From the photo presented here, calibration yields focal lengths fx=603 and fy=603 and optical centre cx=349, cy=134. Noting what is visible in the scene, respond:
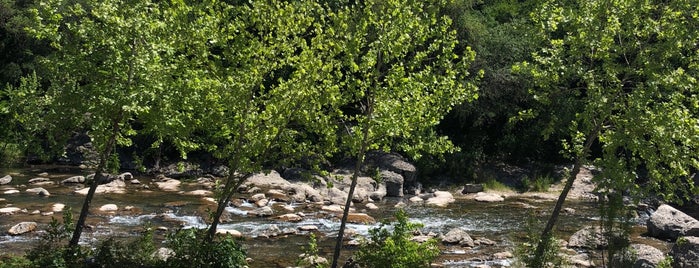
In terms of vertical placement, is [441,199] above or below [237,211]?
above

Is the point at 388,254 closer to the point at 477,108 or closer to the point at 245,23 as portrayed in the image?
the point at 245,23

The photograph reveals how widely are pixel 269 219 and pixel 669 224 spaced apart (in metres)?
13.1

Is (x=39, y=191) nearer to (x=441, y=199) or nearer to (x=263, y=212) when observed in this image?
(x=263, y=212)

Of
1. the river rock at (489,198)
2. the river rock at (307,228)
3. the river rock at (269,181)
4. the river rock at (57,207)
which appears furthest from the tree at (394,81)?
the river rock at (489,198)

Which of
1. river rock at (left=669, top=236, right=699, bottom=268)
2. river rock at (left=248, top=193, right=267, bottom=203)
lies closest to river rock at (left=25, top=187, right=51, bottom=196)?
river rock at (left=248, top=193, right=267, bottom=203)

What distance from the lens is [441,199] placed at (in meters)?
27.7

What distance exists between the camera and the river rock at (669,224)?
1891 cm

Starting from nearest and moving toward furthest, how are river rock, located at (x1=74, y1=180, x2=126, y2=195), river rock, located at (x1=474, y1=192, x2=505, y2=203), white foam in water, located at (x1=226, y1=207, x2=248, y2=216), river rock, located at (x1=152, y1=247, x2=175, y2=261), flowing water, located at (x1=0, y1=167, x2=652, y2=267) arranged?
river rock, located at (x1=152, y1=247, x2=175, y2=261) < flowing water, located at (x1=0, y1=167, x2=652, y2=267) < white foam in water, located at (x1=226, y1=207, x2=248, y2=216) < river rock, located at (x1=74, y1=180, x2=126, y2=195) < river rock, located at (x1=474, y1=192, x2=505, y2=203)

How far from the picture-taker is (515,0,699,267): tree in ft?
33.1

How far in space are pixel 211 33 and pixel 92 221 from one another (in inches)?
415

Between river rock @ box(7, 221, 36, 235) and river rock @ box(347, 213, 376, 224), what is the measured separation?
32.7ft

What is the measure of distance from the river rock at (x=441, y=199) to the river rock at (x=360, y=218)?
→ 5.41 meters

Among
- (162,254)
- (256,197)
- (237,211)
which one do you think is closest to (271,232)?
(237,211)

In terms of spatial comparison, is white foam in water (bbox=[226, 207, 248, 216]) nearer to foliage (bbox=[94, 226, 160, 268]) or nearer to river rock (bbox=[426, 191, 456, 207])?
river rock (bbox=[426, 191, 456, 207])
